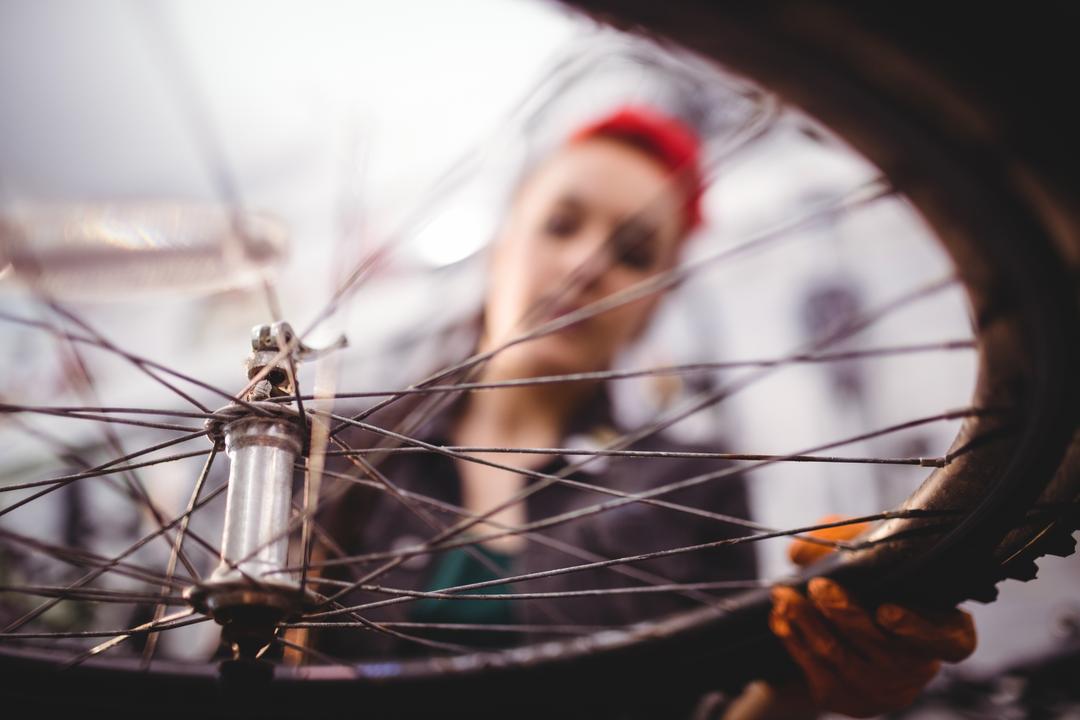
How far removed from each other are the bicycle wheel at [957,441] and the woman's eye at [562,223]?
80 centimetres

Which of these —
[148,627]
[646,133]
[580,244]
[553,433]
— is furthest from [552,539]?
[148,627]

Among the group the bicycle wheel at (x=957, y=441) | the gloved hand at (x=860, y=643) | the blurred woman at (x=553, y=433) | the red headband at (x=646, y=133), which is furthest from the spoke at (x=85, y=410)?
the red headband at (x=646, y=133)

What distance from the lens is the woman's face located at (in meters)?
1.24

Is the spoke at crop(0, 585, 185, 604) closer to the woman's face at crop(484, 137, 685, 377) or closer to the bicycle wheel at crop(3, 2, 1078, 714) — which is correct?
the bicycle wheel at crop(3, 2, 1078, 714)

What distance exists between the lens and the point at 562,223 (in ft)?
4.18

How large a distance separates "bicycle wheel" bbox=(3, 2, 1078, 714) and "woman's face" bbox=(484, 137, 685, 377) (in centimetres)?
67

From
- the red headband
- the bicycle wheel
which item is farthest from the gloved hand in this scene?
the red headband

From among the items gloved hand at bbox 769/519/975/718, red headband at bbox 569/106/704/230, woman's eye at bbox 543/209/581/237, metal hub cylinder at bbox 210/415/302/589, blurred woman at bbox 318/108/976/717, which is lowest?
gloved hand at bbox 769/519/975/718

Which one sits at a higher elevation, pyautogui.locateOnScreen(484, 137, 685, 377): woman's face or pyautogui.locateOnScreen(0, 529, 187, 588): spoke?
A: pyautogui.locateOnScreen(484, 137, 685, 377): woman's face

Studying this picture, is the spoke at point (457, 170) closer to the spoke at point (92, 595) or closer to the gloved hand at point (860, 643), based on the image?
the spoke at point (92, 595)

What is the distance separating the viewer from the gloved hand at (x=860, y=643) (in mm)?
513

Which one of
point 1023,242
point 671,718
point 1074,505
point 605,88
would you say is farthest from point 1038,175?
point 605,88

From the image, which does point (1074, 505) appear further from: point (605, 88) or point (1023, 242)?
point (605, 88)

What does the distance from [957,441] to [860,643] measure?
0.67ft
